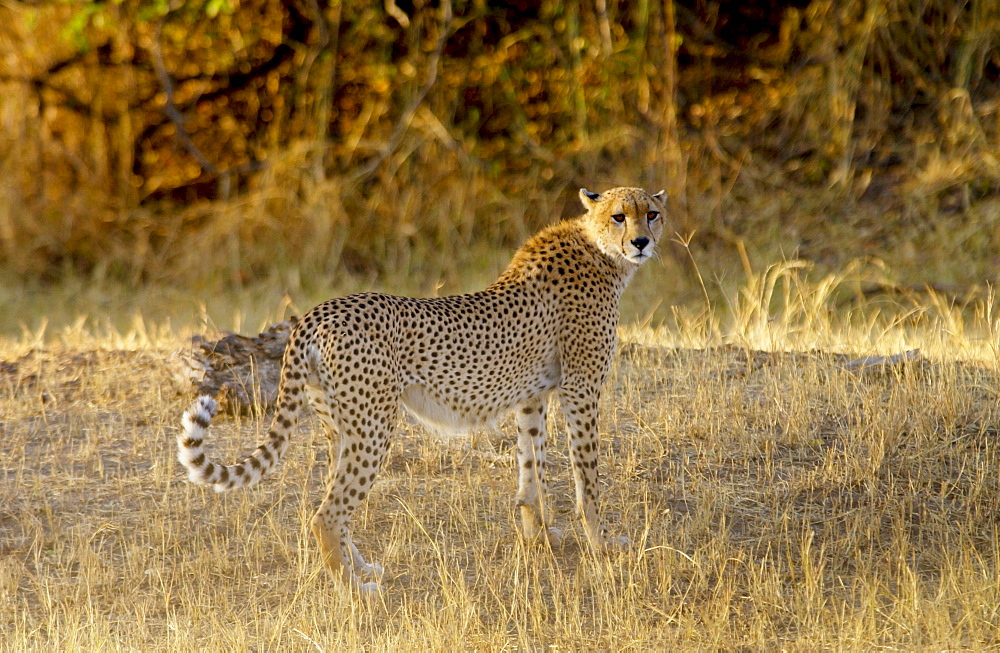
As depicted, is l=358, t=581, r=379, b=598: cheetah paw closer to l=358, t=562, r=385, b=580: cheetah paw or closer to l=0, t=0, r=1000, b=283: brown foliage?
l=358, t=562, r=385, b=580: cheetah paw

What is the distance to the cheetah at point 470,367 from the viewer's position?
3871 millimetres

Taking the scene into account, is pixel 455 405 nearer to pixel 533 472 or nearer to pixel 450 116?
pixel 533 472

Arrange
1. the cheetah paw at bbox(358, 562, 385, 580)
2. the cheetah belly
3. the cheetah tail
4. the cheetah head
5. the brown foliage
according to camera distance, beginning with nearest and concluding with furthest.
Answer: the cheetah tail, the cheetah paw at bbox(358, 562, 385, 580), the cheetah belly, the cheetah head, the brown foliage

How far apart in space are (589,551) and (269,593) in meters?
1.07

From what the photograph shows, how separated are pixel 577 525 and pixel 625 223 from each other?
108 centimetres

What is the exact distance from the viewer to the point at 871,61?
9625 millimetres

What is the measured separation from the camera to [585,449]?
4348 mm

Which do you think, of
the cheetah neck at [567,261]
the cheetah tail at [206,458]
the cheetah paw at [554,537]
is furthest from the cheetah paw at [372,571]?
the cheetah neck at [567,261]

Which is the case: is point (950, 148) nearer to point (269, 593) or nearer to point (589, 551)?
point (589, 551)

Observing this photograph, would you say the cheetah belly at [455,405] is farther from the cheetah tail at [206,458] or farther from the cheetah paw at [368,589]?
the cheetah paw at [368,589]

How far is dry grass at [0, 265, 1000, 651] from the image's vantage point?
3629 millimetres

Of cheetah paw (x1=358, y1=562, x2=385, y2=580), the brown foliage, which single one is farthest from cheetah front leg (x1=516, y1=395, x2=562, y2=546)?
the brown foliage

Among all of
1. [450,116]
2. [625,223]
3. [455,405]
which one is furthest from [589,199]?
[450,116]

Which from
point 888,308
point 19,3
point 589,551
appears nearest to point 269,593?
point 589,551
